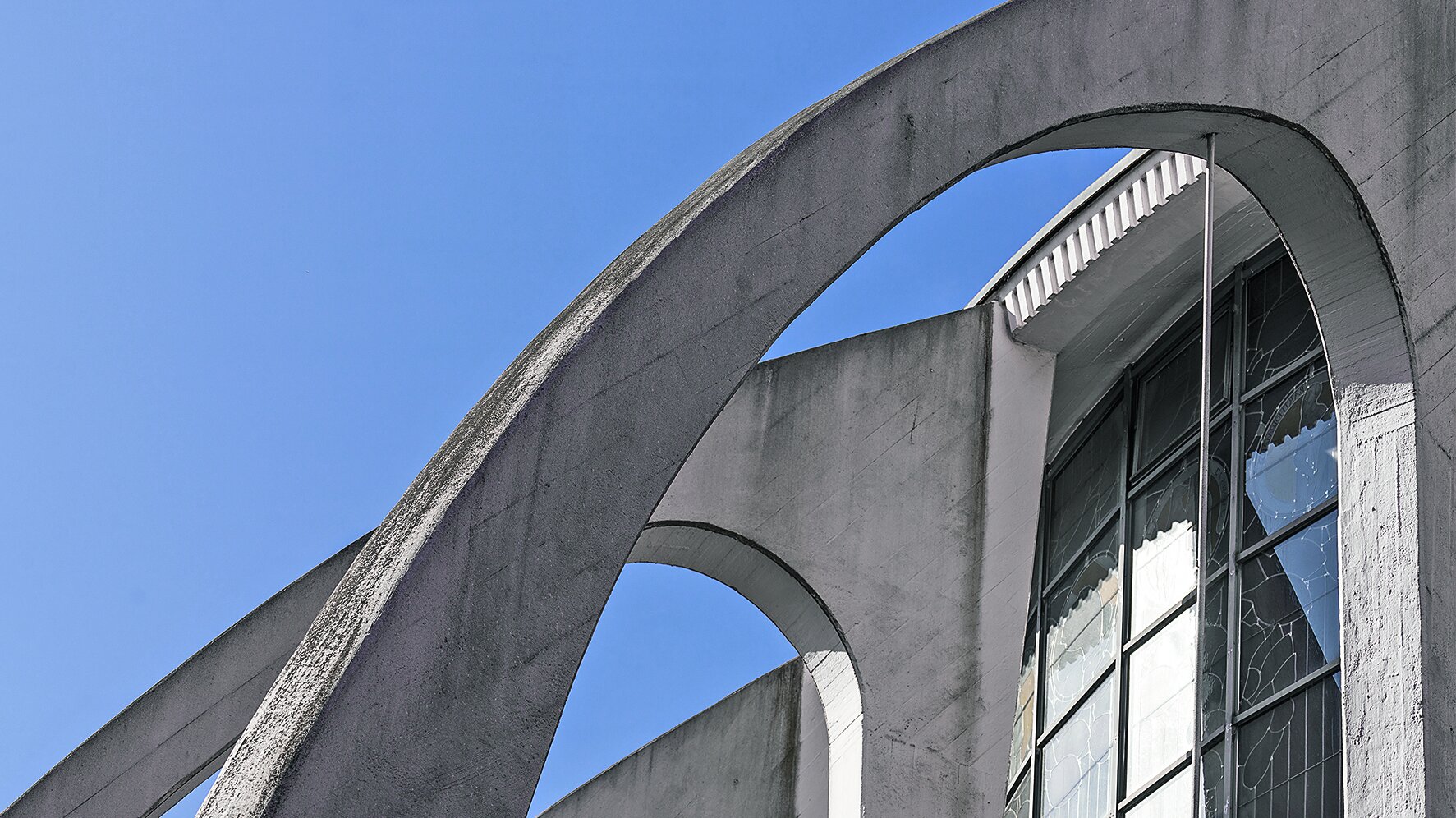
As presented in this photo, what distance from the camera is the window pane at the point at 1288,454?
9039mm

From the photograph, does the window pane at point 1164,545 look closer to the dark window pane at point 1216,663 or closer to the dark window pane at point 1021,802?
the dark window pane at point 1216,663

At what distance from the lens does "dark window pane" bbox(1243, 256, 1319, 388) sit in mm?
9492

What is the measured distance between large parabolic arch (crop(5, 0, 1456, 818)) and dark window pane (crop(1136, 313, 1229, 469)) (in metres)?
3.05

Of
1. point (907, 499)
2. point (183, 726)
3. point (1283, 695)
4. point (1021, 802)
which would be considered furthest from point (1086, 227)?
point (183, 726)

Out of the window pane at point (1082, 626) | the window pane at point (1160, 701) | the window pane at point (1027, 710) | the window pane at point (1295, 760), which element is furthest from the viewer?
the window pane at point (1027, 710)

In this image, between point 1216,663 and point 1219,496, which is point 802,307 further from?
point 1219,496

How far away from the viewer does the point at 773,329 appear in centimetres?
553

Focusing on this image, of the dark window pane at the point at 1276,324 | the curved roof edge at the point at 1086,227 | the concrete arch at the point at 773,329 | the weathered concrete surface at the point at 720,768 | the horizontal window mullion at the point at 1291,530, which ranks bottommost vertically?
the concrete arch at the point at 773,329

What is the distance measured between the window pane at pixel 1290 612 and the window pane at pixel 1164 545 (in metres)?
0.71

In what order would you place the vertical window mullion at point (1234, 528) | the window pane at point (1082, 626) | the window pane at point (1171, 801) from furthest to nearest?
1. the window pane at point (1082, 626)
2. the window pane at point (1171, 801)
3. the vertical window mullion at point (1234, 528)

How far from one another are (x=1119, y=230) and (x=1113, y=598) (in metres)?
2.38

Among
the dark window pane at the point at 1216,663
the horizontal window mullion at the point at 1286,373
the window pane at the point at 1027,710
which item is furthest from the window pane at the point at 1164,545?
the window pane at the point at 1027,710

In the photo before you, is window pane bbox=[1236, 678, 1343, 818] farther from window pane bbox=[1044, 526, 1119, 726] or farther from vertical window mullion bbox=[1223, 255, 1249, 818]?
window pane bbox=[1044, 526, 1119, 726]

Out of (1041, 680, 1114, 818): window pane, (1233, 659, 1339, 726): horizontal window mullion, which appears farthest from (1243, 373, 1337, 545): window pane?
(1041, 680, 1114, 818): window pane
